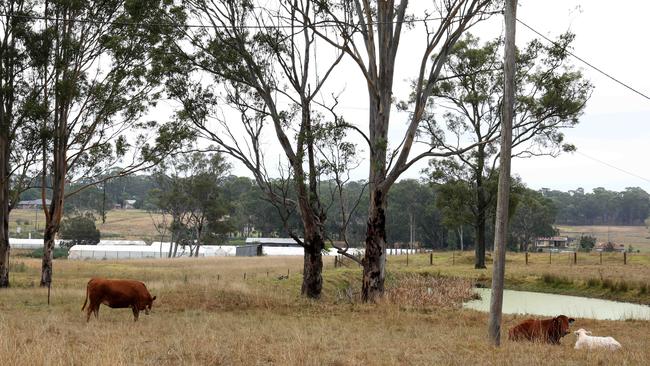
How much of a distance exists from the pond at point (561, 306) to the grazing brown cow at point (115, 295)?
42.8 ft

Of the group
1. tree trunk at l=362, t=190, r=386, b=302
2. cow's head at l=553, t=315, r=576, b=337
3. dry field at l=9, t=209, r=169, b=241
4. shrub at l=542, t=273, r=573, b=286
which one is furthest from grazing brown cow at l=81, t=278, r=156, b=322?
dry field at l=9, t=209, r=169, b=241

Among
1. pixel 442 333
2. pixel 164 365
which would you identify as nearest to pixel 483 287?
pixel 442 333

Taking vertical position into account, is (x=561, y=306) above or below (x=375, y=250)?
below

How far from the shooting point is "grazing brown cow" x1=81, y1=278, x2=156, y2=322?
48.1ft

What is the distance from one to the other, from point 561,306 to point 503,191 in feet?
61.4

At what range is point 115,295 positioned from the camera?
14.8 metres

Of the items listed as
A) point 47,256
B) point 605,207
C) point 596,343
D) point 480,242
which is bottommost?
point 596,343

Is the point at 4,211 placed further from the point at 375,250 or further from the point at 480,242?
the point at 480,242

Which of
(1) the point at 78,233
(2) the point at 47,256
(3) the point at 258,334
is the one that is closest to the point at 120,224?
(1) the point at 78,233

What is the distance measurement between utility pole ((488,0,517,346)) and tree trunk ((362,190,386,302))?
979cm

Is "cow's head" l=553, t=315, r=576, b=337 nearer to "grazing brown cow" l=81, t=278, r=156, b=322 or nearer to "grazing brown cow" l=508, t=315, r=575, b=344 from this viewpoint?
Answer: "grazing brown cow" l=508, t=315, r=575, b=344

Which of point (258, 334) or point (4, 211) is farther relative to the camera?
point (4, 211)

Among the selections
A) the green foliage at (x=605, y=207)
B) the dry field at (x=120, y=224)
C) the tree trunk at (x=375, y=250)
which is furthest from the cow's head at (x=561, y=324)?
the green foliage at (x=605, y=207)

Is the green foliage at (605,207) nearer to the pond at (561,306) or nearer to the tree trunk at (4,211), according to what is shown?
the pond at (561,306)
